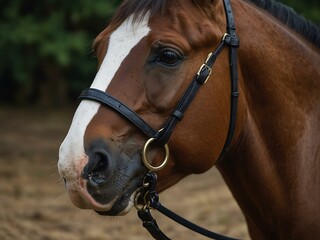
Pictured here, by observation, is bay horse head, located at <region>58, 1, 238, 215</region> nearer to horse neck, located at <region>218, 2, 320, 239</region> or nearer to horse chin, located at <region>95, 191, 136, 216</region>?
horse chin, located at <region>95, 191, 136, 216</region>

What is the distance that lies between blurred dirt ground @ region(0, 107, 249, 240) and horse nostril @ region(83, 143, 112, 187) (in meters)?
1.13

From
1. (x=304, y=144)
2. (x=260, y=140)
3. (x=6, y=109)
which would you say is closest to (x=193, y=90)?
(x=260, y=140)

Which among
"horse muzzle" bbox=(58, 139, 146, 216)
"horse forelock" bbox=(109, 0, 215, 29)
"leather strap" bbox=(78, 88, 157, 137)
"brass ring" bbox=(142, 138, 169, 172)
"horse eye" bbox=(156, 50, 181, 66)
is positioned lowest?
"horse muzzle" bbox=(58, 139, 146, 216)

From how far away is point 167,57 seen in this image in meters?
2.66

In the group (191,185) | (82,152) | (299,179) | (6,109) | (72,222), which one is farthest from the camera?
(6,109)

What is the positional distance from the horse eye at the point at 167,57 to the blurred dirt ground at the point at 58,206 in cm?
128

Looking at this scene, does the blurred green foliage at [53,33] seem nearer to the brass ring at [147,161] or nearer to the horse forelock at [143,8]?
the horse forelock at [143,8]

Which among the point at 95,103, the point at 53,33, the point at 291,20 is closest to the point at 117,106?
the point at 95,103

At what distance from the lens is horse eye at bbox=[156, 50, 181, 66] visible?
265 cm

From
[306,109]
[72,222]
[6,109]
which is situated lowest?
[6,109]

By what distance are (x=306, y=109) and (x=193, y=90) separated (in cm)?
64

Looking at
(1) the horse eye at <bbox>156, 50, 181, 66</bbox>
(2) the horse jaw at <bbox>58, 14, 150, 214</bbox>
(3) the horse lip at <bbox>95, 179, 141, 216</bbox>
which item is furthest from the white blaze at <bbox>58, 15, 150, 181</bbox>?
(3) the horse lip at <bbox>95, 179, 141, 216</bbox>

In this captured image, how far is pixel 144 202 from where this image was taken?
2693 mm

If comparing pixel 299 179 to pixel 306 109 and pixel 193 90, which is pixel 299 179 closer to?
pixel 306 109
